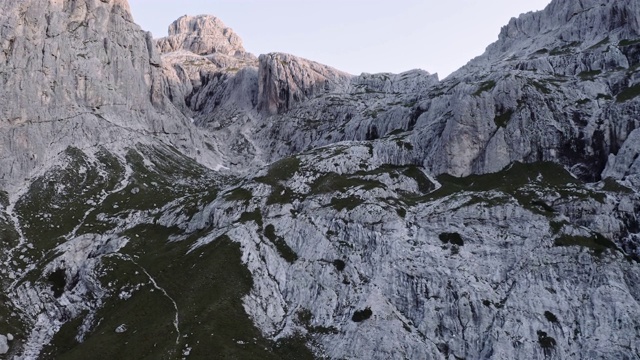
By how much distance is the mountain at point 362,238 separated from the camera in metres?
85.0

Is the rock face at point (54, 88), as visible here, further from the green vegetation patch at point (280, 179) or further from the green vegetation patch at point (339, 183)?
the green vegetation patch at point (339, 183)

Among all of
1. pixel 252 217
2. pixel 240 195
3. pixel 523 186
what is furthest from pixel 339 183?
pixel 523 186

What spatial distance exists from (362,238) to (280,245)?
58.7ft

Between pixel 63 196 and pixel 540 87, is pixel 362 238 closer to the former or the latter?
pixel 540 87

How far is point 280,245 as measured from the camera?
107m

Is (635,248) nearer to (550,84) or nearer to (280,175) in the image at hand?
(550,84)

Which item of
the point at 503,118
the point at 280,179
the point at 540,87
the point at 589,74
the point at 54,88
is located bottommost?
the point at 280,179

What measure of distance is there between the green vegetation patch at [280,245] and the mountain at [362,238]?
41 centimetres

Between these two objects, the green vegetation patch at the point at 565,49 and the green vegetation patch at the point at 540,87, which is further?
the green vegetation patch at the point at 565,49

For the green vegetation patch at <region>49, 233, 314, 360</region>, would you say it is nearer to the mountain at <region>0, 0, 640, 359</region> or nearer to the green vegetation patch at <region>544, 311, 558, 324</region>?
the mountain at <region>0, 0, 640, 359</region>

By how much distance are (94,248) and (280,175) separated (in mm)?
48064

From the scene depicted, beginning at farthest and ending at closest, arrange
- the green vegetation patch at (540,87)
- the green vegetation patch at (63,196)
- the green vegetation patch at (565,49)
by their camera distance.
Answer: the green vegetation patch at (565,49)
the green vegetation patch at (540,87)
the green vegetation patch at (63,196)

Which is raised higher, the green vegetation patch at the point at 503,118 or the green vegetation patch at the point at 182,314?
the green vegetation patch at the point at 503,118

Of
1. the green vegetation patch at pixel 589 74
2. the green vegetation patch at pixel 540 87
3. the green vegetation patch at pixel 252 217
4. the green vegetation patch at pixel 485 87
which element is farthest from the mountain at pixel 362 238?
the green vegetation patch at pixel 589 74
